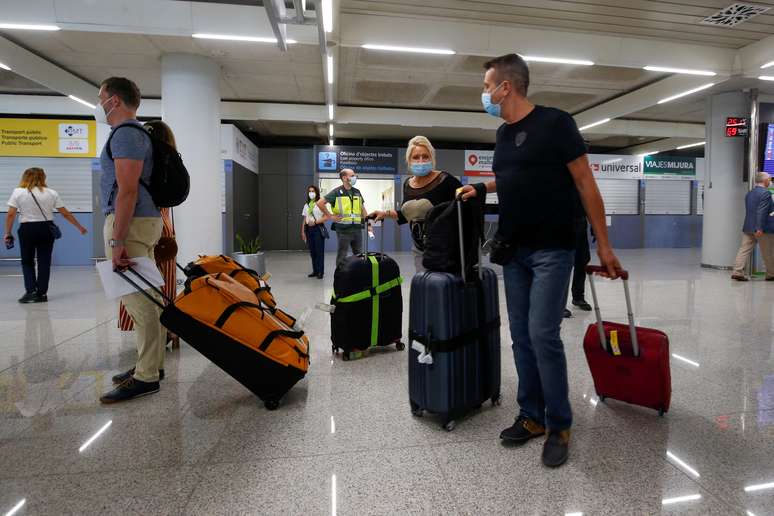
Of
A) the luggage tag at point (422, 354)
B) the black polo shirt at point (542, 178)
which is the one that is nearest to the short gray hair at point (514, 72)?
the black polo shirt at point (542, 178)

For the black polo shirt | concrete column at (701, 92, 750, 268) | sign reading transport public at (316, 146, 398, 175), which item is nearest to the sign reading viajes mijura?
concrete column at (701, 92, 750, 268)

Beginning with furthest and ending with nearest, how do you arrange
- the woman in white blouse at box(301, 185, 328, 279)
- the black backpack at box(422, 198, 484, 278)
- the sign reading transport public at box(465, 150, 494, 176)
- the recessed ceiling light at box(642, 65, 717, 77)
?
1. the sign reading transport public at box(465, 150, 494, 176)
2. the woman in white blouse at box(301, 185, 328, 279)
3. the recessed ceiling light at box(642, 65, 717, 77)
4. the black backpack at box(422, 198, 484, 278)

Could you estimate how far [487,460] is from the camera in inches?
66.3

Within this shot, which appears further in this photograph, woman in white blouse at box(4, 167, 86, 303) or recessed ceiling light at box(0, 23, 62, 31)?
recessed ceiling light at box(0, 23, 62, 31)

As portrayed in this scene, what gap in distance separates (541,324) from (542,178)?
1.74ft

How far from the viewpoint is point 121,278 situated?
2166 millimetres

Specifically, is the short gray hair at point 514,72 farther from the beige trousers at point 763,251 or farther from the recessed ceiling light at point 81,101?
the recessed ceiling light at point 81,101

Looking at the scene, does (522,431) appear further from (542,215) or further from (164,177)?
(164,177)

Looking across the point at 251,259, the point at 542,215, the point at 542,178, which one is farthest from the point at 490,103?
the point at 251,259

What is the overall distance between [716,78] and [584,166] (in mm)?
7962

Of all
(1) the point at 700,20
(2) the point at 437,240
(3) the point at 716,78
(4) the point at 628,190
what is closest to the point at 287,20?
(2) the point at 437,240

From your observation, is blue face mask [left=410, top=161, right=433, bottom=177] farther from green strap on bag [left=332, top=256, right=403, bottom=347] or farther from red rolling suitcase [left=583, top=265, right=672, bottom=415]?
red rolling suitcase [left=583, top=265, right=672, bottom=415]

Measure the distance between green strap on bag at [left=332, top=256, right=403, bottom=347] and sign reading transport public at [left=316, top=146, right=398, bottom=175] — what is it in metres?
10.8

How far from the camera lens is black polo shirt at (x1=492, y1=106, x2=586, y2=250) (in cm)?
157
